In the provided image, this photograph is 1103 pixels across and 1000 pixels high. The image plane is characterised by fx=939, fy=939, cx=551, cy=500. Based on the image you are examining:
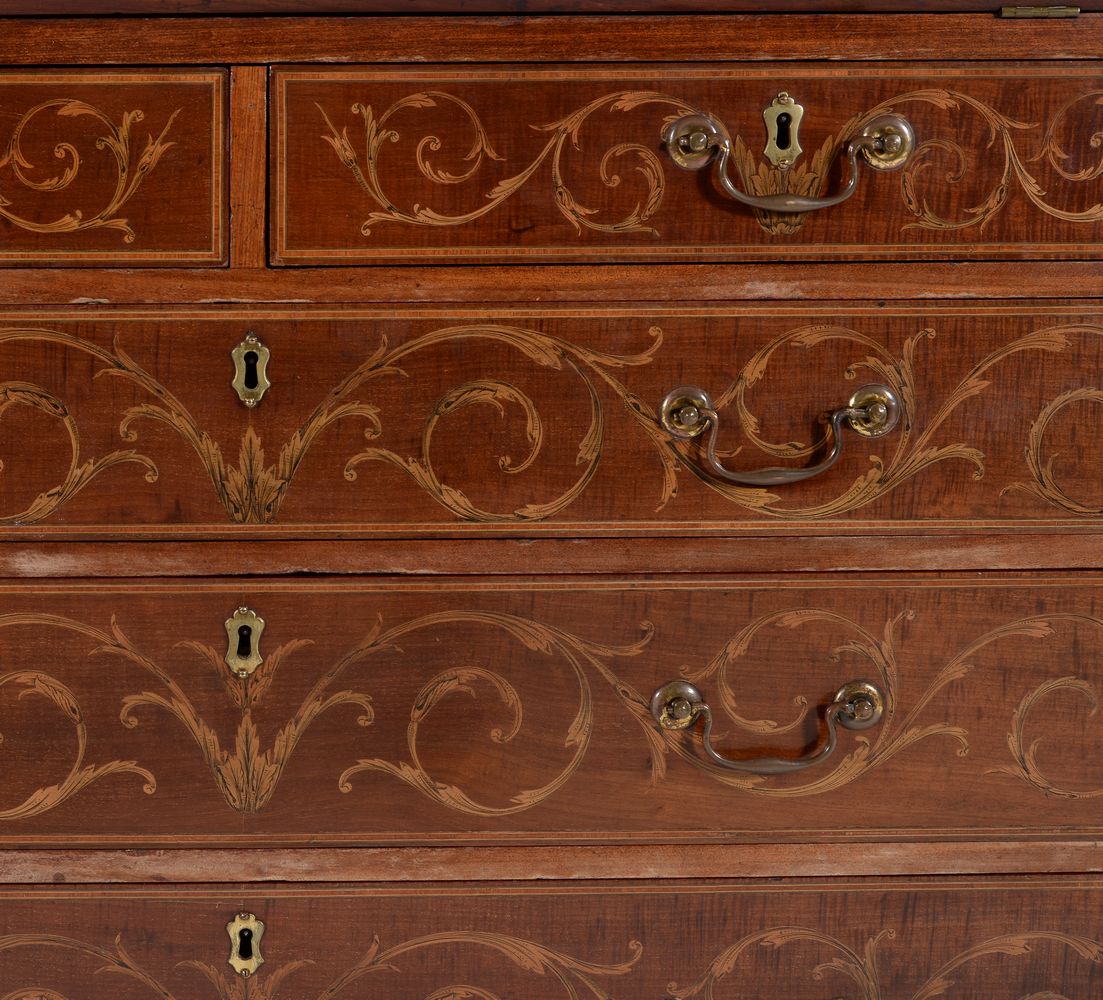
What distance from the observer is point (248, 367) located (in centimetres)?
71

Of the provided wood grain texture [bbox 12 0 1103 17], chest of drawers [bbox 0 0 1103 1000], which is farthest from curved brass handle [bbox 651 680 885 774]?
wood grain texture [bbox 12 0 1103 17]

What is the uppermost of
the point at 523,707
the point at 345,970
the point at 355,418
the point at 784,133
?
the point at 784,133

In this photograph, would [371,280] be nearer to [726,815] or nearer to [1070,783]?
[726,815]

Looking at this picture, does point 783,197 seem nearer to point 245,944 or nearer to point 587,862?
point 587,862

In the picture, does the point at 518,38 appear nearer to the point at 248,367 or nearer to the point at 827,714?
the point at 248,367

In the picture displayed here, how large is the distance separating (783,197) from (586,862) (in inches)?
21.4

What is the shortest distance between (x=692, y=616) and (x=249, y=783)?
1.23 ft

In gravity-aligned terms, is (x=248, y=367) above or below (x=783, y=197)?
below

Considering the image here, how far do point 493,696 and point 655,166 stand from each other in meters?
0.43

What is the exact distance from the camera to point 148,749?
0.74 metres

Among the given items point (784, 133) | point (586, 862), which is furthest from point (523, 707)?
point (784, 133)

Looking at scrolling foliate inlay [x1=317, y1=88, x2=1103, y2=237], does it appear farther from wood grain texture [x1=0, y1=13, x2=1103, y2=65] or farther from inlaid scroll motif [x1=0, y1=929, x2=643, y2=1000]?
inlaid scroll motif [x1=0, y1=929, x2=643, y2=1000]

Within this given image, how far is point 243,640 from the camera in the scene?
734mm

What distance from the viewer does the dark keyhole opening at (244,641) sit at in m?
0.73
